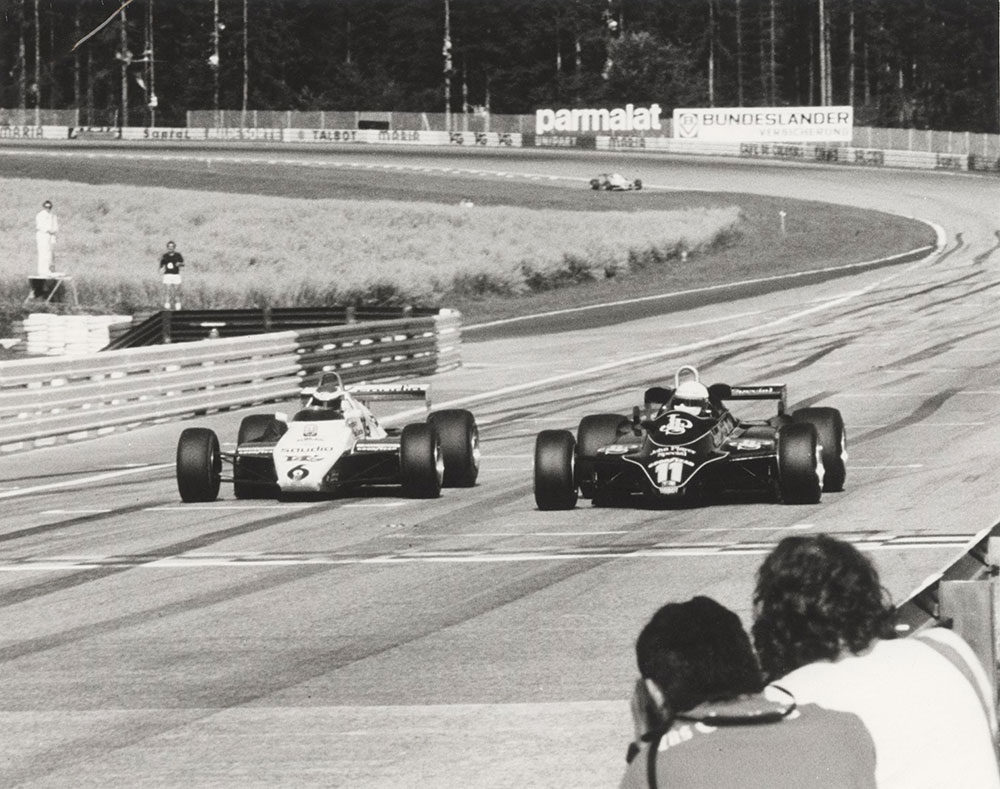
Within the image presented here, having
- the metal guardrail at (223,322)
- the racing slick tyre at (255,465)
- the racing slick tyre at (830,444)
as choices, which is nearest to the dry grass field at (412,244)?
the metal guardrail at (223,322)

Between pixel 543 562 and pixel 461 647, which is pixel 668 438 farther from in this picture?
pixel 461 647

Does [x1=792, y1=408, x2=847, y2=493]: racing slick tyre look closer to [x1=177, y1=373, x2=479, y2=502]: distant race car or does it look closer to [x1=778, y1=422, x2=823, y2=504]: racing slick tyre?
[x1=778, y1=422, x2=823, y2=504]: racing slick tyre

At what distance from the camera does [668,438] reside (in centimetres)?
1510

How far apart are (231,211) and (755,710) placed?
2395 inches

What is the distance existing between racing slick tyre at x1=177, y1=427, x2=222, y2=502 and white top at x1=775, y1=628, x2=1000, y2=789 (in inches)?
498

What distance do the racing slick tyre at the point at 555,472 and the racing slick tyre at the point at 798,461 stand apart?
1.72m

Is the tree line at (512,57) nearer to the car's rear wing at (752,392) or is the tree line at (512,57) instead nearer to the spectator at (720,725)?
the car's rear wing at (752,392)

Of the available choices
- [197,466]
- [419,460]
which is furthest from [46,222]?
[419,460]

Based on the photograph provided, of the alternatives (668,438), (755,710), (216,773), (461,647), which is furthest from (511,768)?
(668,438)

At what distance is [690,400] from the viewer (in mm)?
15172

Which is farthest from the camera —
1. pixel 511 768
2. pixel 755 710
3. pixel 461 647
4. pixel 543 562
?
pixel 543 562

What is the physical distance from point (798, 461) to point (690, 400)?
980 mm

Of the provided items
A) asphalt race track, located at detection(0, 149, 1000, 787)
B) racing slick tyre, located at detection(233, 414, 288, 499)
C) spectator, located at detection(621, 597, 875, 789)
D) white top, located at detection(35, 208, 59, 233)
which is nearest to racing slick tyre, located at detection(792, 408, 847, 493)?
asphalt race track, located at detection(0, 149, 1000, 787)

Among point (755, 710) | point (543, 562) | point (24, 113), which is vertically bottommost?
point (543, 562)
